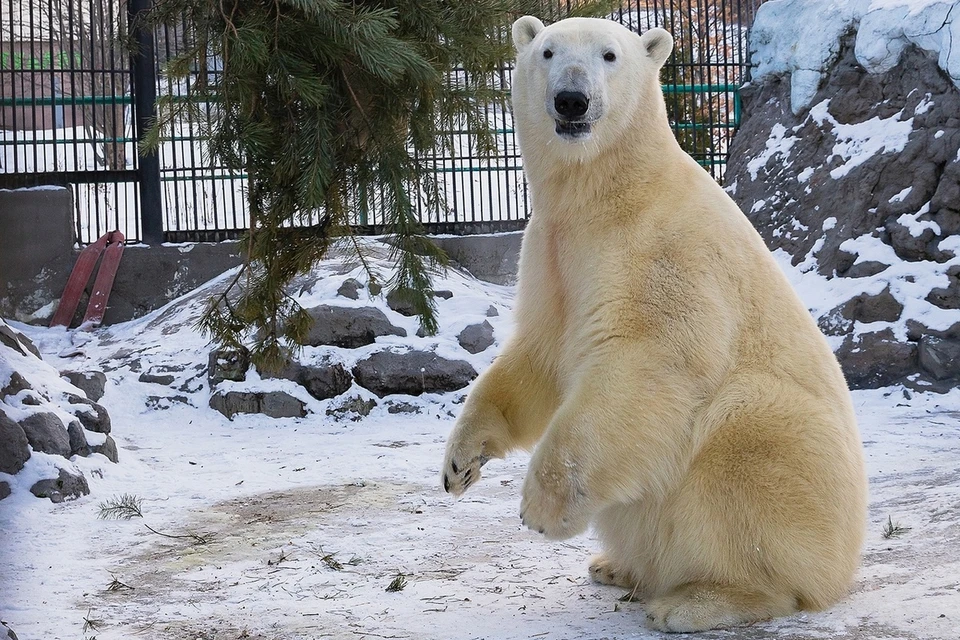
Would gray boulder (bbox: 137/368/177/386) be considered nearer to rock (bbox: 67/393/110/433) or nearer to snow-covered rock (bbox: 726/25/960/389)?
rock (bbox: 67/393/110/433)

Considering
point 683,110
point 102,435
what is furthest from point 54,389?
point 683,110

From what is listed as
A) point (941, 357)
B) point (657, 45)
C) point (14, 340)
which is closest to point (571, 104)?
point (657, 45)

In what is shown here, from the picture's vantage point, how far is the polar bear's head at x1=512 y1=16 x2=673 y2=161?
2.75 metres

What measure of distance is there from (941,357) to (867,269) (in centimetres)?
88

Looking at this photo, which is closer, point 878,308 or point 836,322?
point 878,308

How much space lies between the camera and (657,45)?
3.06 m

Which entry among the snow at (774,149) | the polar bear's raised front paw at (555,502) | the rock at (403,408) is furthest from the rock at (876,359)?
the polar bear's raised front paw at (555,502)

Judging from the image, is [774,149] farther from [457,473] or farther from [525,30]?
[457,473]

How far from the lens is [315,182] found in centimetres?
250

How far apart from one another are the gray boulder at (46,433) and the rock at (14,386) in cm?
16

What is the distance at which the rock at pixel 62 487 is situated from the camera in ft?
14.2

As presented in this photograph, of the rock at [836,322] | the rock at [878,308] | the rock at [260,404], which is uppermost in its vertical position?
the rock at [878,308]

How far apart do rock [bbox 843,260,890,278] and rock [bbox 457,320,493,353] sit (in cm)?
255

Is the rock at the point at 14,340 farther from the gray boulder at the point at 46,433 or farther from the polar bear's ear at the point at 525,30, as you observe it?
the polar bear's ear at the point at 525,30
